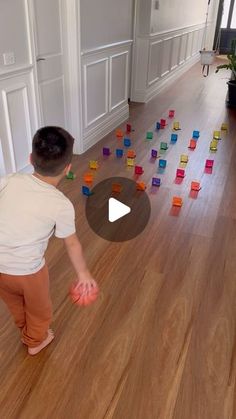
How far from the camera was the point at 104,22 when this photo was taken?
3510mm

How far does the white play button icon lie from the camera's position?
2555 mm

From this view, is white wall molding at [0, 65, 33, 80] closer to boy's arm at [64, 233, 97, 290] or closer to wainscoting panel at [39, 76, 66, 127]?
wainscoting panel at [39, 76, 66, 127]

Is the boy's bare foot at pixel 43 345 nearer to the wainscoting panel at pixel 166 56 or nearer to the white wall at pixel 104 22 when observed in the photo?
the white wall at pixel 104 22

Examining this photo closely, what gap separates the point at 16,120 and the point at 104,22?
163 cm

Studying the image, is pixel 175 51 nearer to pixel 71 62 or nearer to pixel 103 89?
pixel 103 89

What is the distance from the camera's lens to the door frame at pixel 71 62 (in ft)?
8.72

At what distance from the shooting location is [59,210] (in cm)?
107

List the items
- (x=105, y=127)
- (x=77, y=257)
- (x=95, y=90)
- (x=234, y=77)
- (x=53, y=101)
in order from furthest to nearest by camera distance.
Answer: (x=234, y=77)
(x=105, y=127)
(x=95, y=90)
(x=53, y=101)
(x=77, y=257)

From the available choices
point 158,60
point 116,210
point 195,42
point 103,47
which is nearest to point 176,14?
point 158,60

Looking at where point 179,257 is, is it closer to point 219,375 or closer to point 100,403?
point 219,375

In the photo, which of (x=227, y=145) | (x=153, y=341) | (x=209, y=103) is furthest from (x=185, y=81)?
(x=153, y=341)

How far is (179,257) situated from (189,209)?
1.98 ft

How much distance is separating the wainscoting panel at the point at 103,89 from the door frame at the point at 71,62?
119 mm

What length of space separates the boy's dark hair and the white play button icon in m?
1.43
